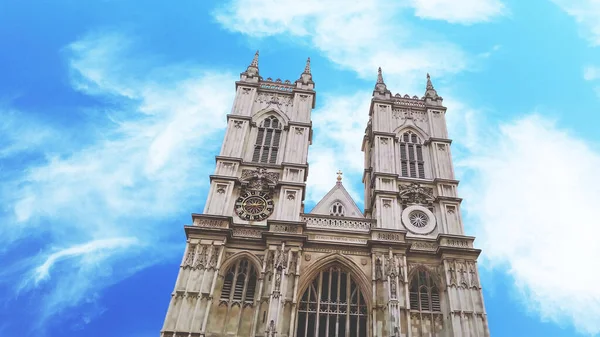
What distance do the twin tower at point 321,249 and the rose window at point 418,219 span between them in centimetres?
6

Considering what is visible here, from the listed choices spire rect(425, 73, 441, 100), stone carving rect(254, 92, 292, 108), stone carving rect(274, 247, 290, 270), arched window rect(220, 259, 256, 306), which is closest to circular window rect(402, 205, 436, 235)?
stone carving rect(274, 247, 290, 270)

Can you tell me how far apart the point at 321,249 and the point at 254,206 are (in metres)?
4.89

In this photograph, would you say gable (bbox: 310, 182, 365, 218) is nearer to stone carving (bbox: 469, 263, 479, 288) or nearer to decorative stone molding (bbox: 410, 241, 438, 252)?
decorative stone molding (bbox: 410, 241, 438, 252)

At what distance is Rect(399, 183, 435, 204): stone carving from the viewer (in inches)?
1147

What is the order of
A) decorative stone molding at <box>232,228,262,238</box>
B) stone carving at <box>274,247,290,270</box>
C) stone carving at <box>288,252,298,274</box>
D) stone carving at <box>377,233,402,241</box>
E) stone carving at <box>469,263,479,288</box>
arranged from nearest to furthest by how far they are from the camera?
stone carving at <box>274,247,290,270</box> < stone carving at <box>288,252,298,274</box> < stone carving at <box>469,263,479,288</box> < stone carving at <box>377,233,402,241</box> < decorative stone molding at <box>232,228,262,238</box>

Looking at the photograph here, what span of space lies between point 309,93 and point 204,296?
1731 centimetres

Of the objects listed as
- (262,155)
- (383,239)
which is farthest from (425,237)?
(262,155)

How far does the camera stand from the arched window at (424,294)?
2444cm

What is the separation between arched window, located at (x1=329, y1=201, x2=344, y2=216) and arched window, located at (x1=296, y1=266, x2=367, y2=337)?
4.69 metres

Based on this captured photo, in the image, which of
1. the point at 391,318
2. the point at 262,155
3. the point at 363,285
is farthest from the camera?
the point at 262,155

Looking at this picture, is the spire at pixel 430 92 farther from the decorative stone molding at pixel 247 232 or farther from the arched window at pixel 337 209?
the decorative stone molding at pixel 247 232

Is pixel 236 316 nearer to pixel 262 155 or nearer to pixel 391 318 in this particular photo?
pixel 391 318

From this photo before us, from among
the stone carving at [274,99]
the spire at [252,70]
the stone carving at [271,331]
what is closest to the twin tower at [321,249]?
the stone carving at [271,331]

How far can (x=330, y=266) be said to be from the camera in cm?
2556
